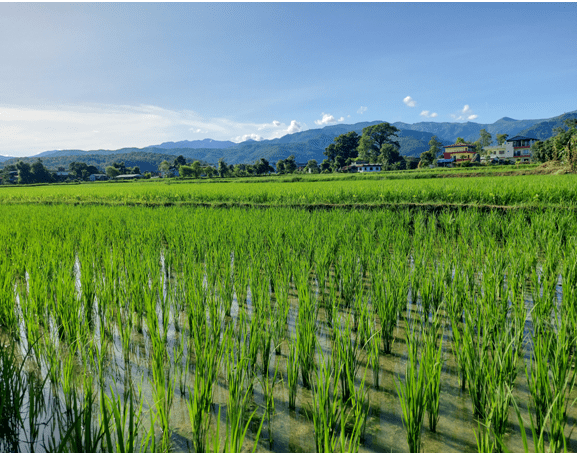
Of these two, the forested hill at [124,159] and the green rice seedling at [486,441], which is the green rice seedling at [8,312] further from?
the forested hill at [124,159]

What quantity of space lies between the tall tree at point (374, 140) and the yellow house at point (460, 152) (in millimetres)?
11010

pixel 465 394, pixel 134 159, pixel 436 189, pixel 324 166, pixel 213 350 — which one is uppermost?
pixel 134 159

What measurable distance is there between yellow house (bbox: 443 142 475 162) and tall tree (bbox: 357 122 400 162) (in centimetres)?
1101

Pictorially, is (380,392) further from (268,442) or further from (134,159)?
(134,159)

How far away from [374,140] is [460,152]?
63.9 feet

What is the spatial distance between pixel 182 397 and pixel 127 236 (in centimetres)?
504

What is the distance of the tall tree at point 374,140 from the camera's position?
241 ft

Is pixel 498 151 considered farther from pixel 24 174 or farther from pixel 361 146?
pixel 24 174

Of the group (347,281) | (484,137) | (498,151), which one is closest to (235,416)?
(347,281)

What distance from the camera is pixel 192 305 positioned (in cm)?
266

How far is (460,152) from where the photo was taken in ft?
216

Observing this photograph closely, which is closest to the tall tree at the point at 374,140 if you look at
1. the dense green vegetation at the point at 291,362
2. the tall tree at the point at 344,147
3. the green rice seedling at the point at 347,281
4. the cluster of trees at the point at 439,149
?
the tall tree at the point at 344,147

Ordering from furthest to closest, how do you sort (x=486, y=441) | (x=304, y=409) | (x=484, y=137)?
(x=484, y=137) < (x=304, y=409) < (x=486, y=441)

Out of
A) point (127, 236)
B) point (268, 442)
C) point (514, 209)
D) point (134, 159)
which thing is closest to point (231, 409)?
point (268, 442)
